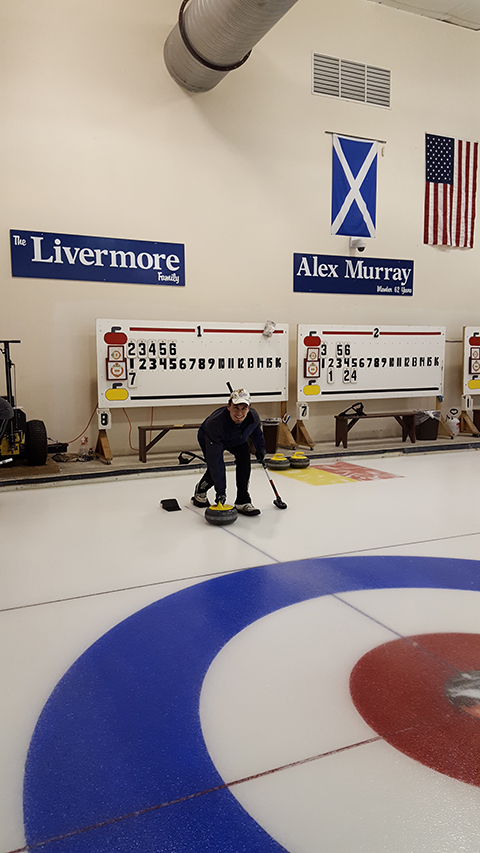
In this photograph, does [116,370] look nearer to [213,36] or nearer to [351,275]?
[213,36]

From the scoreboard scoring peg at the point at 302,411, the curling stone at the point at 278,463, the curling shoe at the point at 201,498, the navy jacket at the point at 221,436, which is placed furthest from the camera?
the scoreboard scoring peg at the point at 302,411

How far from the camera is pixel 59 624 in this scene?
285 cm

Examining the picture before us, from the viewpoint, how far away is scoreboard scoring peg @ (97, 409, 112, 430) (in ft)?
22.9

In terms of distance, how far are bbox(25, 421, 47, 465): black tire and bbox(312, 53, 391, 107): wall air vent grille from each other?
19.8 ft

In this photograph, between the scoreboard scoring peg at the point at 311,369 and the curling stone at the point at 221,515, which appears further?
the scoreboard scoring peg at the point at 311,369

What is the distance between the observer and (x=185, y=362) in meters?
7.32

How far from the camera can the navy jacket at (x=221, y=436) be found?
180 inches

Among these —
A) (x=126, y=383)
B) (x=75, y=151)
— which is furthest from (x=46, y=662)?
(x=75, y=151)

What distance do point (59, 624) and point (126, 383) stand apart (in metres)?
4.45

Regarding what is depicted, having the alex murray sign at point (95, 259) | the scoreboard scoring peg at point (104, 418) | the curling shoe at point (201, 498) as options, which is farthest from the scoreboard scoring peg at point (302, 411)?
the curling shoe at point (201, 498)

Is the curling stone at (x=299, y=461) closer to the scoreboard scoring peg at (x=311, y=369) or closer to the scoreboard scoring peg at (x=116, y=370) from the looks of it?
the scoreboard scoring peg at (x=311, y=369)

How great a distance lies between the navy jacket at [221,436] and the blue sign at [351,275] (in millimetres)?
4207

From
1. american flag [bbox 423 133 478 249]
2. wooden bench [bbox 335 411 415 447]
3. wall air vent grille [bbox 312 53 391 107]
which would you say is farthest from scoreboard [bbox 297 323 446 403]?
wall air vent grille [bbox 312 53 391 107]

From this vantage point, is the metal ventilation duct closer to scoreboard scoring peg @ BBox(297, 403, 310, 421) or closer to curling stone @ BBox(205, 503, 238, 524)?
scoreboard scoring peg @ BBox(297, 403, 310, 421)
